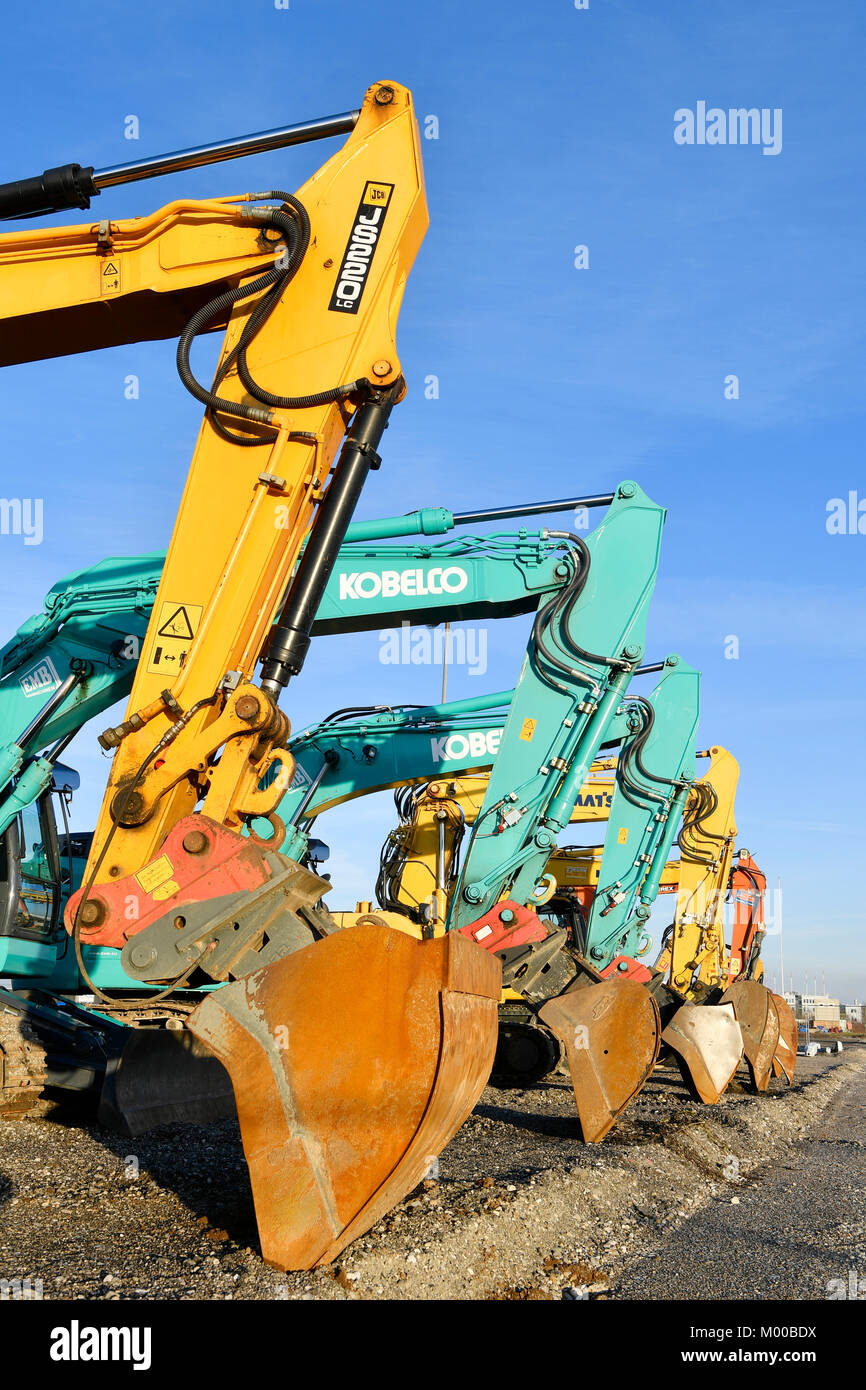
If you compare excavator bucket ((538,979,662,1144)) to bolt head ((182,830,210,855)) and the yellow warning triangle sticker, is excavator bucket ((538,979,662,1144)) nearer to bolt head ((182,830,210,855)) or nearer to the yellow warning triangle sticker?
bolt head ((182,830,210,855))

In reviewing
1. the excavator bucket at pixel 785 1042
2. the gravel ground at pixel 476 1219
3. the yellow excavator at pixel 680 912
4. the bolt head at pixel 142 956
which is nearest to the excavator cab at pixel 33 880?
the gravel ground at pixel 476 1219

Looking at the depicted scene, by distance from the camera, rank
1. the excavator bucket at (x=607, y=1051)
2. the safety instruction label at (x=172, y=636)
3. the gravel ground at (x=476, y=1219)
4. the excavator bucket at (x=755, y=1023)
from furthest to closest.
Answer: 1. the excavator bucket at (x=755, y=1023)
2. the excavator bucket at (x=607, y=1051)
3. the safety instruction label at (x=172, y=636)
4. the gravel ground at (x=476, y=1219)

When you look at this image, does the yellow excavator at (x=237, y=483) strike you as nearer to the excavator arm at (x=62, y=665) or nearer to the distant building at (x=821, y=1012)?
the excavator arm at (x=62, y=665)

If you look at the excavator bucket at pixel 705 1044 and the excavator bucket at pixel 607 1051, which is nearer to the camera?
the excavator bucket at pixel 607 1051

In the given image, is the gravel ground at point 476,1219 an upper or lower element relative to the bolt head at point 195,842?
lower

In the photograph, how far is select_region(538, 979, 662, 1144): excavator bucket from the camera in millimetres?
8227

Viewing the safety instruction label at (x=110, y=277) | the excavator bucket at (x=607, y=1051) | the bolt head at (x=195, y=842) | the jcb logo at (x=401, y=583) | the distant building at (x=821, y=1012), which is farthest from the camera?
the distant building at (x=821, y=1012)

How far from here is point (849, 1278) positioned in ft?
16.6

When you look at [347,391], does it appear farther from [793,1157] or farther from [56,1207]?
[793,1157]

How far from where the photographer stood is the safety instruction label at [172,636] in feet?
17.8

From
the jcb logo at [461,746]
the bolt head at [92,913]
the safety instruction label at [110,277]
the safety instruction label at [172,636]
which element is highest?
the safety instruction label at [110,277]

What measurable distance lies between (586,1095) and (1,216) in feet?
21.9

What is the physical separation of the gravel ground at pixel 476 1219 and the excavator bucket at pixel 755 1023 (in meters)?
4.28
